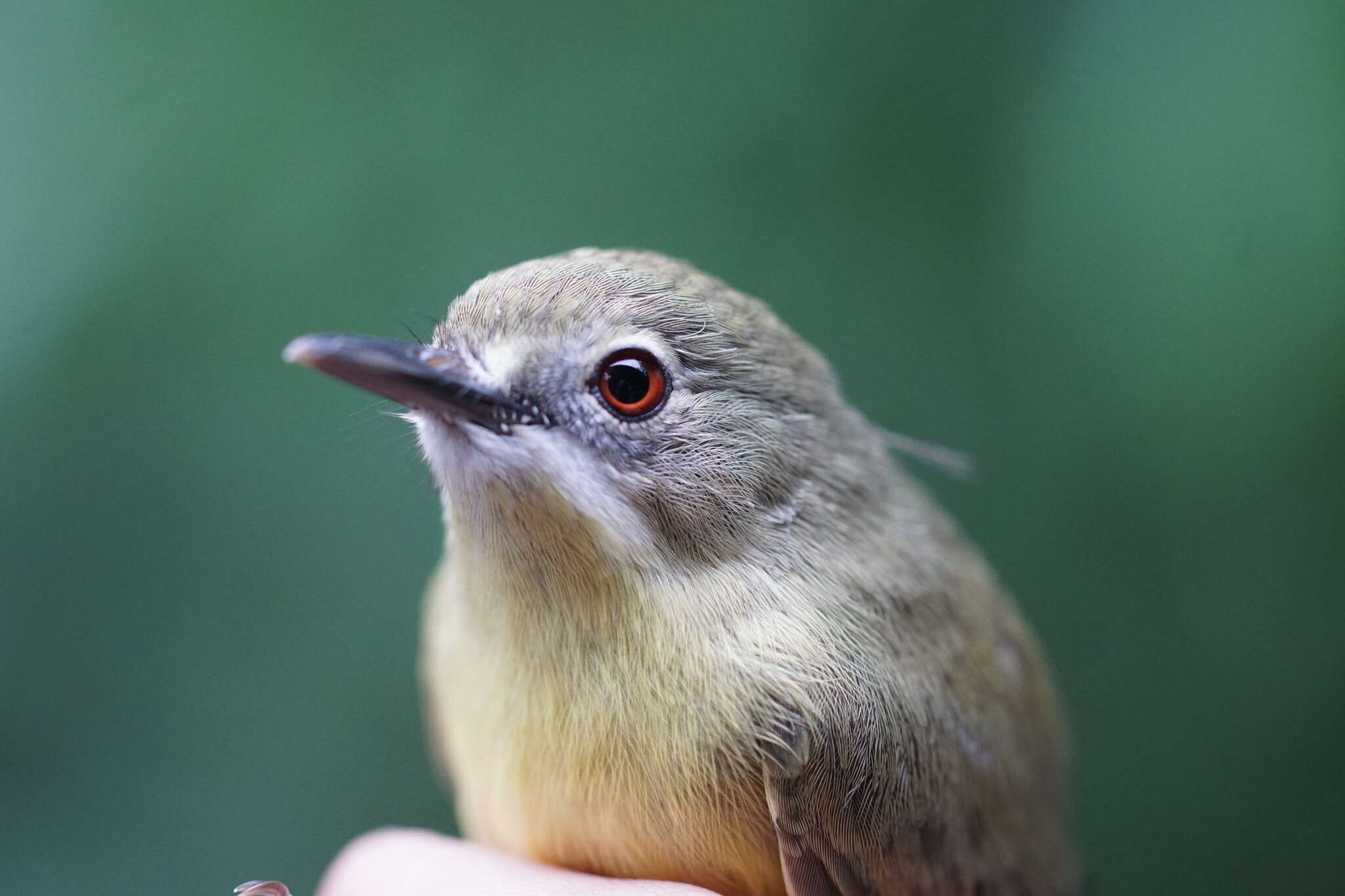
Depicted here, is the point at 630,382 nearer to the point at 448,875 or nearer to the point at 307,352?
the point at 307,352

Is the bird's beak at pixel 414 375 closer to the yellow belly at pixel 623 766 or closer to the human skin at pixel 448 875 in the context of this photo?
the yellow belly at pixel 623 766

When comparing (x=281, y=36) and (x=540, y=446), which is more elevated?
(x=281, y=36)

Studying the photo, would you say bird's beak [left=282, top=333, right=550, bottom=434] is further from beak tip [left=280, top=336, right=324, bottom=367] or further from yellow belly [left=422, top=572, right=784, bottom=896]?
yellow belly [left=422, top=572, right=784, bottom=896]

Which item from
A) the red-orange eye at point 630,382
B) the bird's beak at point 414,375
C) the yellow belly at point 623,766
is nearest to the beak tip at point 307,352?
the bird's beak at point 414,375

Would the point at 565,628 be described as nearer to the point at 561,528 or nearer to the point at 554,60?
the point at 561,528

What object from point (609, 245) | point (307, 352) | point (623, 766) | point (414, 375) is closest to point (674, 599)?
point (623, 766)

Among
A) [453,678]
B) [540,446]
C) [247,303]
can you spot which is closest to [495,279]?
[540,446]
